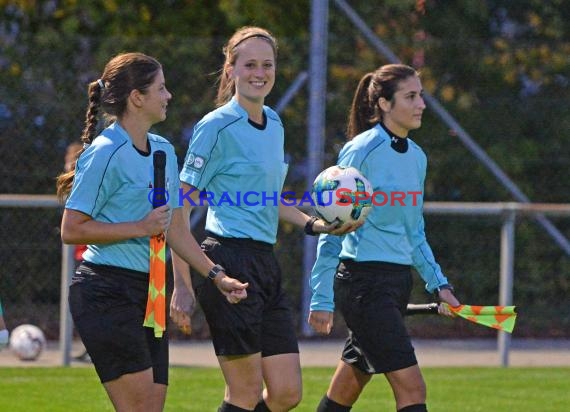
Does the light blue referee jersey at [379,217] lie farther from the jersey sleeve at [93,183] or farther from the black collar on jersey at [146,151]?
the jersey sleeve at [93,183]

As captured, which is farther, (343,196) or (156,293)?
(343,196)

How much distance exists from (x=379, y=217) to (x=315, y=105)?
230 inches

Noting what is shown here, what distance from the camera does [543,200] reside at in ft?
41.5

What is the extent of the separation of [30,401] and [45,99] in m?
3.92

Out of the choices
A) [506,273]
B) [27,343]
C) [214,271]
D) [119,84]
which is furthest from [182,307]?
[506,273]

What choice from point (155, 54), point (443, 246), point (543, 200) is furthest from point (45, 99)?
point (543, 200)

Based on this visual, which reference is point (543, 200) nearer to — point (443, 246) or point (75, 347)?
point (443, 246)

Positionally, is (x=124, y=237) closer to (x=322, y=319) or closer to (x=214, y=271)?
(x=214, y=271)

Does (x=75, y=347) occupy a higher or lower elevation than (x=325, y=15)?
lower

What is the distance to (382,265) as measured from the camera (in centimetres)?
641

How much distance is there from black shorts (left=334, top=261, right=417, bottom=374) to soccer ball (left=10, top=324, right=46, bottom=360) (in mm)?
4930

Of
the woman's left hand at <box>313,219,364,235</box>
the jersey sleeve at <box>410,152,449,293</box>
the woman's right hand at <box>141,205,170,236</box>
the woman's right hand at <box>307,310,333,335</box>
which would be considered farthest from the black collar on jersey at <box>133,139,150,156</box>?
the jersey sleeve at <box>410,152,449,293</box>

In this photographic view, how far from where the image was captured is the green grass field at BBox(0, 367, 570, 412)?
8.69 m

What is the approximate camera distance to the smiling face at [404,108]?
6.66 meters
